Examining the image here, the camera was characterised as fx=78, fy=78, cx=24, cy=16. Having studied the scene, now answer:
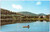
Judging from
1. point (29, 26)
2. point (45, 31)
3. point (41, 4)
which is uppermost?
point (41, 4)

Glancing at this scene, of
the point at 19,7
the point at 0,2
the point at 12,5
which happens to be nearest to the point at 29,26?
the point at 19,7

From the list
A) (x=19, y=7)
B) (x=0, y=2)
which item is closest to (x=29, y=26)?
(x=19, y=7)

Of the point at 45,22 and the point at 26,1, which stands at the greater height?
the point at 26,1

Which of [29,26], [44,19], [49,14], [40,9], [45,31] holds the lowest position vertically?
[45,31]

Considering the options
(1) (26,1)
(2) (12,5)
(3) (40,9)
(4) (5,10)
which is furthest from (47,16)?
(4) (5,10)

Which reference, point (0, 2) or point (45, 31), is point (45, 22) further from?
point (0, 2)

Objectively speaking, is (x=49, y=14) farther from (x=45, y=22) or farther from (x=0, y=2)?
(x=0, y=2)

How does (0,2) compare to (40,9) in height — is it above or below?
above
